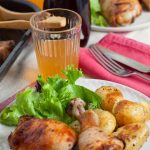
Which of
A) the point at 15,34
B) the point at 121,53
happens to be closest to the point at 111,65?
the point at 121,53

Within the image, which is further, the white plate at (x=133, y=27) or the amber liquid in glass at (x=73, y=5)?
the white plate at (x=133, y=27)

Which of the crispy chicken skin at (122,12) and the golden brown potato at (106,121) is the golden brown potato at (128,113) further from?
the crispy chicken skin at (122,12)

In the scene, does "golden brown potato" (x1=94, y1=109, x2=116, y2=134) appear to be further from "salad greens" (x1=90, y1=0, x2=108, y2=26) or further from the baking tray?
"salad greens" (x1=90, y1=0, x2=108, y2=26)

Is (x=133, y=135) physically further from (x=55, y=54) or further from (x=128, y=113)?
(x=55, y=54)

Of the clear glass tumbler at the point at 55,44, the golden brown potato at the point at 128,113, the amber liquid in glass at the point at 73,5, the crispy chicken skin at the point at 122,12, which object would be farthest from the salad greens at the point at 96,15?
the golden brown potato at the point at 128,113

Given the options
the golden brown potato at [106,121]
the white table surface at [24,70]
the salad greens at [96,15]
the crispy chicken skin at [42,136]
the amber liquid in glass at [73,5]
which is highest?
the amber liquid in glass at [73,5]

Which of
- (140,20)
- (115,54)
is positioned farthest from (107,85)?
(140,20)

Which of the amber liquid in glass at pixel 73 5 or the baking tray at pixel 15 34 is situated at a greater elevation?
the amber liquid in glass at pixel 73 5
